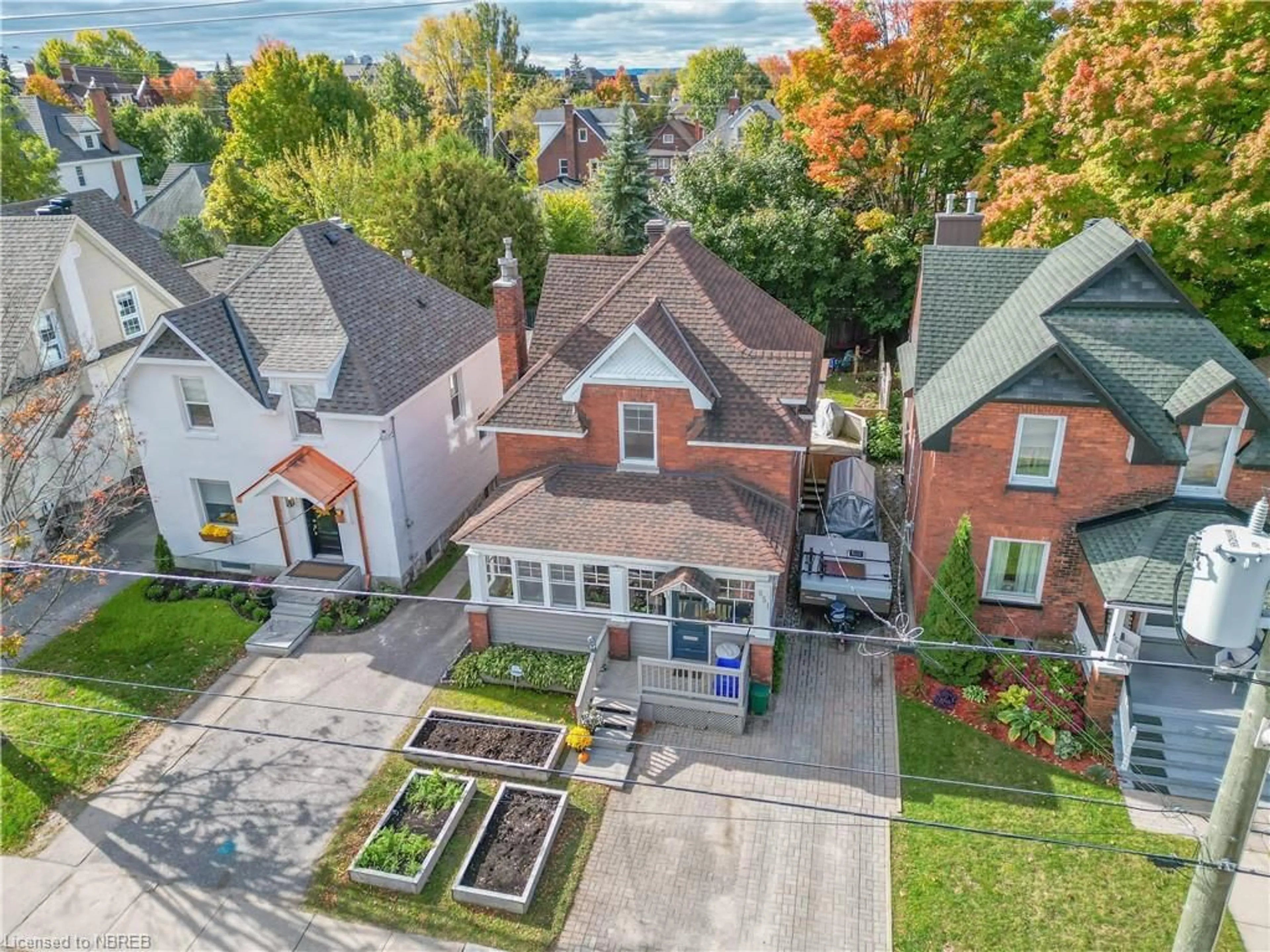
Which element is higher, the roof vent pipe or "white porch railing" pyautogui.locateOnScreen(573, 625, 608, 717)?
the roof vent pipe

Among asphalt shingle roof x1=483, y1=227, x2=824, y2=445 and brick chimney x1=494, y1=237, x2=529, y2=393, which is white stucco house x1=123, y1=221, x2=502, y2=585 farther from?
asphalt shingle roof x1=483, y1=227, x2=824, y2=445

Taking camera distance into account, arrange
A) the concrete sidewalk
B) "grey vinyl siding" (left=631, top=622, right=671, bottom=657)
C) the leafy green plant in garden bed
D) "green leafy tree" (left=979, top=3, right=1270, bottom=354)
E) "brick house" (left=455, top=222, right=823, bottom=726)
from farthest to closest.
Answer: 1. "green leafy tree" (left=979, top=3, right=1270, bottom=354)
2. "grey vinyl siding" (left=631, top=622, right=671, bottom=657)
3. "brick house" (left=455, top=222, right=823, bottom=726)
4. the leafy green plant in garden bed
5. the concrete sidewalk

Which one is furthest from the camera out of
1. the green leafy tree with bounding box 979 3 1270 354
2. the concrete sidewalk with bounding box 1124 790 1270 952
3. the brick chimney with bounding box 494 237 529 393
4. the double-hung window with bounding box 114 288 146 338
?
the double-hung window with bounding box 114 288 146 338

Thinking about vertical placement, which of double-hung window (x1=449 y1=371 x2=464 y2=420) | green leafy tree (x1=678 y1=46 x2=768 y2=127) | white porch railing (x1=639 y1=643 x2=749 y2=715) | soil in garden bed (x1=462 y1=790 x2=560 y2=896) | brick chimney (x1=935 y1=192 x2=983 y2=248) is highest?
green leafy tree (x1=678 y1=46 x2=768 y2=127)

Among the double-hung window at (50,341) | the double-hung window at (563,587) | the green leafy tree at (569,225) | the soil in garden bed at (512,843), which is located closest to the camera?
the soil in garden bed at (512,843)

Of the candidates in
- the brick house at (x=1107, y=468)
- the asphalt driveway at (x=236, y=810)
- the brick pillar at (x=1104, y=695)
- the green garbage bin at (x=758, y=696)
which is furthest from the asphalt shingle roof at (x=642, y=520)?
the brick pillar at (x=1104, y=695)

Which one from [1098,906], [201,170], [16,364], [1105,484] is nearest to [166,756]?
[16,364]

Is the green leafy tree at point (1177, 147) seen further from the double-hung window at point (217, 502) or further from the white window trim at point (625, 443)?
the double-hung window at point (217, 502)

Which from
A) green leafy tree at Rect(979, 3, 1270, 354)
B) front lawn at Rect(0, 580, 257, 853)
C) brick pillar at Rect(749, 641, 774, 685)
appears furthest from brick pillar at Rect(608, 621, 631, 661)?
green leafy tree at Rect(979, 3, 1270, 354)
